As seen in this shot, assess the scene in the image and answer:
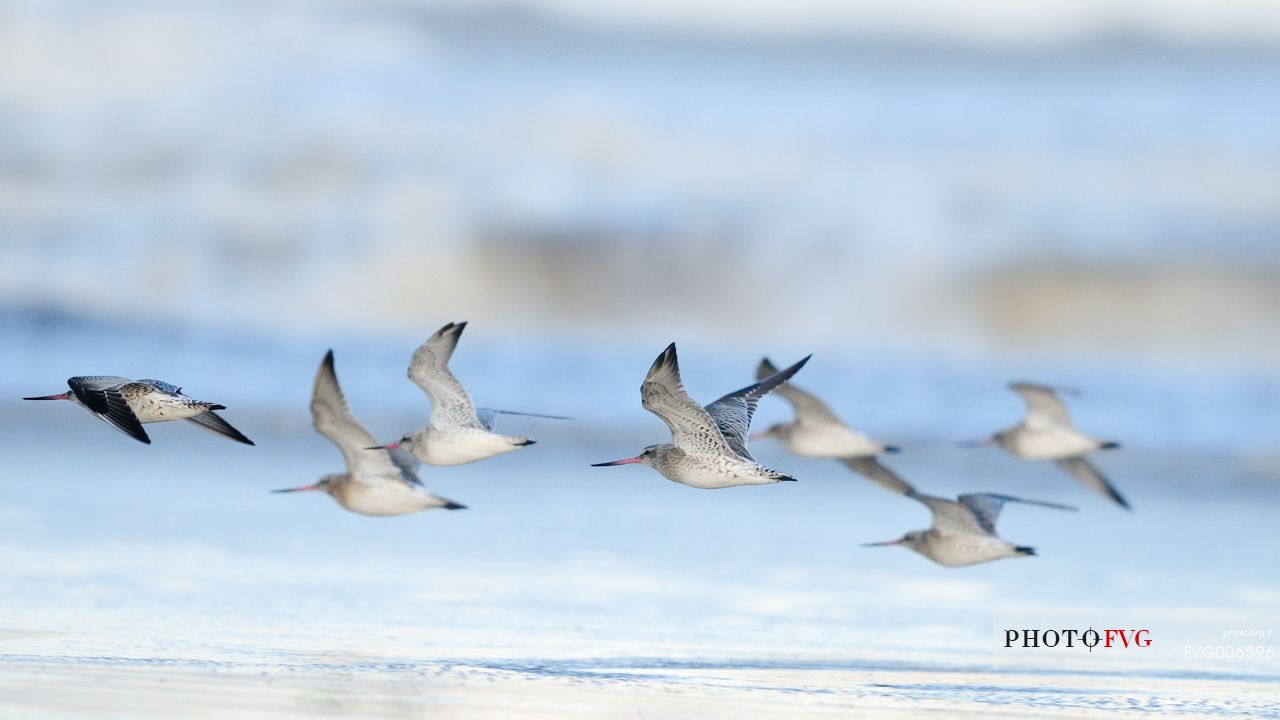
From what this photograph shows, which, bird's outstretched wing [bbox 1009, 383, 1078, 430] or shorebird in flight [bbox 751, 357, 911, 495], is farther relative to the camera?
bird's outstretched wing [bbox 1009, 383, 1078, 430]

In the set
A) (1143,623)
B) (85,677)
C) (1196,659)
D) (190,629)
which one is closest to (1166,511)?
(1143,623)

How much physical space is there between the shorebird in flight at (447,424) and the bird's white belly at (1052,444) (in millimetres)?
5419

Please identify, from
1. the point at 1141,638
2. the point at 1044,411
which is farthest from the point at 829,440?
the point at 1141,638

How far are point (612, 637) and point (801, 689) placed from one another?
1.91m

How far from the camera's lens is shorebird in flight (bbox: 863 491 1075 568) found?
52.1 feet

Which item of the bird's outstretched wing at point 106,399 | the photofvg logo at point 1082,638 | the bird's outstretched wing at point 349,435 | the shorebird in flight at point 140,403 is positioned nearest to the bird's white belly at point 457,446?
the bird's outstretched wing at point 349,435

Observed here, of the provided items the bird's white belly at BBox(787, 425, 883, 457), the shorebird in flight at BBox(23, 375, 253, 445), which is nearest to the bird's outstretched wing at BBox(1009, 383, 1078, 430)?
the bird's white belly at BBox(787, 425, 883, 457)

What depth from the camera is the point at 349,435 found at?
48.6ft

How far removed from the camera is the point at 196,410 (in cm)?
1402

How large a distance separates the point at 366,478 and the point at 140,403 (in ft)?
5.74

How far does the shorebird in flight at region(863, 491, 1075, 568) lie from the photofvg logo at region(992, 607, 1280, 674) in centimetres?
56

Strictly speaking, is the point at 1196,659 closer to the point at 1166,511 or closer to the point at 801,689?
the point at 801,689

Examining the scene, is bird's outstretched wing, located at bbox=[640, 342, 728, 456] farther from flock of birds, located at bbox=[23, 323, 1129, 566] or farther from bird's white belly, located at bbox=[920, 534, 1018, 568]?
bird's white belly, located at bbox=[920, 534, 1018, 568]

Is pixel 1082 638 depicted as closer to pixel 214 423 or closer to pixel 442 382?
pixel 442 382
